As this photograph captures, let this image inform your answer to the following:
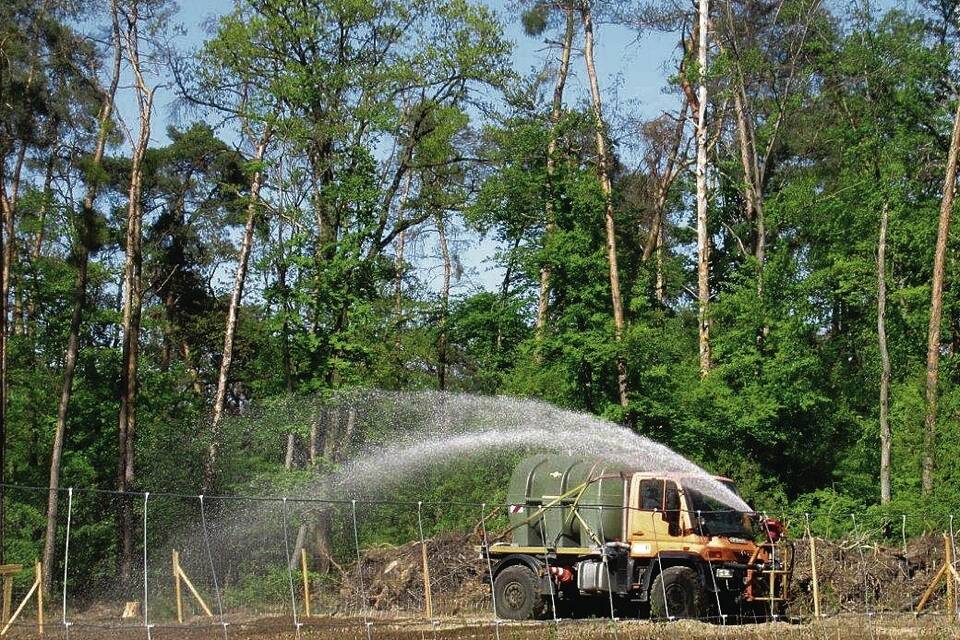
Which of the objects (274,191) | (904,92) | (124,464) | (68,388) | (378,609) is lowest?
(378,609)

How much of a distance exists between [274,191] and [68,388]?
324 inches

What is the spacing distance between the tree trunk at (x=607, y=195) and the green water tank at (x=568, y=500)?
10.8 meters

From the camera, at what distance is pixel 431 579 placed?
82.8ft

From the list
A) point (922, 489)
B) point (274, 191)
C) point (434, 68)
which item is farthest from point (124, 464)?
point (922, 489)

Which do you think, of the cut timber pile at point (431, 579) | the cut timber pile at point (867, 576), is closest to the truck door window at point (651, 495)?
the cut timber pile at point (867, 576)

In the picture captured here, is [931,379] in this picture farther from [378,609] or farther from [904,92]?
[378,609]

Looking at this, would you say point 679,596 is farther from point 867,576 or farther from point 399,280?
point 399,280

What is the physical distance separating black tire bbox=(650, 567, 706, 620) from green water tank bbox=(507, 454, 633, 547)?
1.25 metres

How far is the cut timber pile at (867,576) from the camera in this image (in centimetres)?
2239

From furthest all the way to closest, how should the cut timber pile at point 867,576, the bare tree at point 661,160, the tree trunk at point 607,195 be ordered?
the bare tree at point 661,160 → the tree trunk at point 607,195 → the cut timber pile at point 867,576

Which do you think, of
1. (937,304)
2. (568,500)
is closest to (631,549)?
(568,500)

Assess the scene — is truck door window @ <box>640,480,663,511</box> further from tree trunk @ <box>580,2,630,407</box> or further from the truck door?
tree trunk @ <box>580,2,630,407</box>

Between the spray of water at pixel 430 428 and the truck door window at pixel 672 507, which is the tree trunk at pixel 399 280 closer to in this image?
the spray of water at pixel 430 428

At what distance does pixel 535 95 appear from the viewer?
37.5 m
